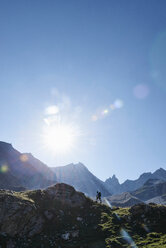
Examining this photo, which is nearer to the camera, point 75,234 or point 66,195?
point 75,234

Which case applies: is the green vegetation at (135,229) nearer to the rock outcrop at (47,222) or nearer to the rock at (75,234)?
the rock outcrop at (47,222)

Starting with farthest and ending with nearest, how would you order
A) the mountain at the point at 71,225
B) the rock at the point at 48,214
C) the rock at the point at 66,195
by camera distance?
1. the rock at the point at 66,195
2. the rock at the point at 48,214
3. the mountain at the point at 71,225

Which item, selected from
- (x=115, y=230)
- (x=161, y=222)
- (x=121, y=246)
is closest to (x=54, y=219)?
(x=115, y=230)

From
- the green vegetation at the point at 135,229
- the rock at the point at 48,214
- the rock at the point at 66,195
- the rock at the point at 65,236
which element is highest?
the rock at the point at 66,195

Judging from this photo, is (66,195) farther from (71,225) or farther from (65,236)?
(65,236)

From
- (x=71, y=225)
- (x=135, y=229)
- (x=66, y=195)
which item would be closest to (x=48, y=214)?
(x=71, y=225)

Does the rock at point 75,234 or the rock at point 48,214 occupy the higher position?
the rock at point 48,214

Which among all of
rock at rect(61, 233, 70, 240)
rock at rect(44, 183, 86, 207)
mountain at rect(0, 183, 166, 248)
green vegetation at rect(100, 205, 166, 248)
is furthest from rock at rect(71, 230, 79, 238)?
rock at rect(44, 183, 86, 207)

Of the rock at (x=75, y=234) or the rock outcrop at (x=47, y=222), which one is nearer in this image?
the rock outcrop at (x=47, y=222)

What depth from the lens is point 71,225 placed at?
135 feet

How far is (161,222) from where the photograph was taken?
39125 millimetres

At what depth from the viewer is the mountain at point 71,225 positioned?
107 feet

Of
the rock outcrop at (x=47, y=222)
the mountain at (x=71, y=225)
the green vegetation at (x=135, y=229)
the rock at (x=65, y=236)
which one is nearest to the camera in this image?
the green vegetation at (x=135, y=229)

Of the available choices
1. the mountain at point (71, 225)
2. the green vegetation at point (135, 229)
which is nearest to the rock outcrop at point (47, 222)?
the mountain at point (71, 225)
